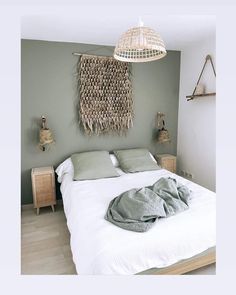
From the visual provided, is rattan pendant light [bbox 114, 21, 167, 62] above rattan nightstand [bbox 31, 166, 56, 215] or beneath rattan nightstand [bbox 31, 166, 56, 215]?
above

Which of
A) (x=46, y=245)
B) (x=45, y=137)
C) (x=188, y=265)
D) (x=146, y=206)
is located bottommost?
(x=46, y=245)

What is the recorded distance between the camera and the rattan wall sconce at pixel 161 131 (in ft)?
11.7

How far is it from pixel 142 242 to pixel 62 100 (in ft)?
7.54

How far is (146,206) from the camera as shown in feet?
5.95

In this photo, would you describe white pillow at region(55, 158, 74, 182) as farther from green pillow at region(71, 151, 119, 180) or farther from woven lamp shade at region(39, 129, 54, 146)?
woven lamp shade at region(39, 129, 54, 146)

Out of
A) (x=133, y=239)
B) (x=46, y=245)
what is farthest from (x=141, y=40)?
(x=46, y=245)

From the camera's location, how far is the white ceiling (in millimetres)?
2278

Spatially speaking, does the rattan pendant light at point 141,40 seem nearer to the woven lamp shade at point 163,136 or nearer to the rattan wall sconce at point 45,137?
the rattan wall sconce at point 45,137

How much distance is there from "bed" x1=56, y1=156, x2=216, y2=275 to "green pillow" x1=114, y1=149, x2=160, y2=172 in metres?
0.98

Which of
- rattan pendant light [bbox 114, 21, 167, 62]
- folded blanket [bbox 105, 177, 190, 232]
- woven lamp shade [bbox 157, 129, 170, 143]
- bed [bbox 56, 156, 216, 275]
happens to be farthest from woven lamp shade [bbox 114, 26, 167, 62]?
woven lamp shade [bbox 157, 129, 170, 143]

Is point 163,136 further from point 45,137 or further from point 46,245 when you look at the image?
point 46,245

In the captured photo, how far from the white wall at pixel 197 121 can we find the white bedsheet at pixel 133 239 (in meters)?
1.24

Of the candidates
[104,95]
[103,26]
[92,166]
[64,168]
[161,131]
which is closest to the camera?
[103,26]
